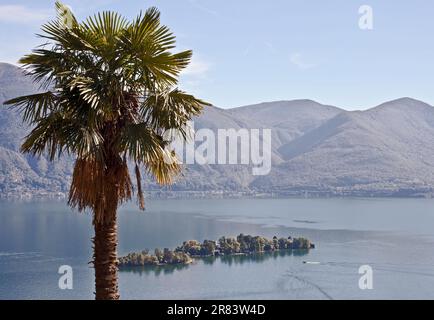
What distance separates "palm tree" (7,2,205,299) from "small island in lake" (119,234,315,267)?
52.1 metres

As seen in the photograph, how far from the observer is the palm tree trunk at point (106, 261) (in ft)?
18.4

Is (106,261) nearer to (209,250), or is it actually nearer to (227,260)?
(227,260)

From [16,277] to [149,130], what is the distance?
51730 mm

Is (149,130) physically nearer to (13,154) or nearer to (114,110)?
(114,110)

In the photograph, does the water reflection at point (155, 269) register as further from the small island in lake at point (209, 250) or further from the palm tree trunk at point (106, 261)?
the palm tree trunk at point (106, 261)

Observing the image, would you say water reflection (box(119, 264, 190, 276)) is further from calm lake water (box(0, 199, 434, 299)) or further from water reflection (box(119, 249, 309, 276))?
calm lake water (box(0, 199, 434, 299))

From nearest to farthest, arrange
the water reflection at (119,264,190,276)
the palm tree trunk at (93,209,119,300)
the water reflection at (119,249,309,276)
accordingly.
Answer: the palm tree trunk at (93,209,119,300), the water reflection at (119,264,190,276), the water reflection at (119,249,309,276)

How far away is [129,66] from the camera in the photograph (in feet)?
19.4

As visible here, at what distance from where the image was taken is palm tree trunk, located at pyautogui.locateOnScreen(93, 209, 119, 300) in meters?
5.61

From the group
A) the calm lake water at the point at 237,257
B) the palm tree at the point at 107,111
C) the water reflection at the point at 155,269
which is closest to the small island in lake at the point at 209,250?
the water reflection at the point at 155,269

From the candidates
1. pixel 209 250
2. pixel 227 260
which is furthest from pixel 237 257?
pixel 209 250

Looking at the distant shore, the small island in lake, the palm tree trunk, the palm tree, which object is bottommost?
the small island in lake

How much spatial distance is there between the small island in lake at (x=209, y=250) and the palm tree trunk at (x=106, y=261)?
171 ft

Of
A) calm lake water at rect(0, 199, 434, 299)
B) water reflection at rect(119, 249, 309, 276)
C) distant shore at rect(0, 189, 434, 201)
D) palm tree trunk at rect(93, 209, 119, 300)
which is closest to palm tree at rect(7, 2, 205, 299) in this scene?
palm tree trunk at rect(93, 209, 119, 300)
